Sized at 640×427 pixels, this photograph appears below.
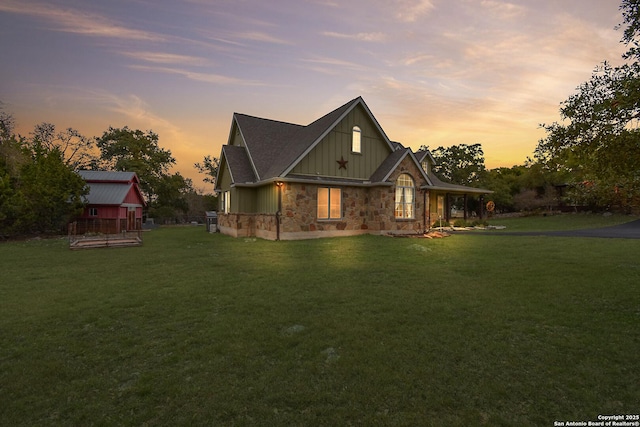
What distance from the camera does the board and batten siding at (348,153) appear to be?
18734 millimetres

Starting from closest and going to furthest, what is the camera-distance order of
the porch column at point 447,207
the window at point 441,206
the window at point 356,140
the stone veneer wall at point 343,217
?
the stone veneer wall at point 343,217, the window at point 356,140, the porch column at point 447,207, the window at point 441,206

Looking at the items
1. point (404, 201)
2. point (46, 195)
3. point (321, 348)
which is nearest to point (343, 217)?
point (404, 201)

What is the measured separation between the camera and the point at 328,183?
738 inches

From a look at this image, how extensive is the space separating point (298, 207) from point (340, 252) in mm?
5974

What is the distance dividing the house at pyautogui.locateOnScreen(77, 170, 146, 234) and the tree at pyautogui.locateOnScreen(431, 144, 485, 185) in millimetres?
38979

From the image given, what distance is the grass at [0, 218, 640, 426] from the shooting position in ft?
9.37

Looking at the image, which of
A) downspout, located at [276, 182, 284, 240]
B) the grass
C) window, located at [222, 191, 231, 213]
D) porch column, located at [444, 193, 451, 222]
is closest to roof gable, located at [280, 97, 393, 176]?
downspout, located at [276, 182, 284, 240]

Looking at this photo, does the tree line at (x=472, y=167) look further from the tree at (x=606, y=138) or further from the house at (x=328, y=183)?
the house at (x=328, y=183)

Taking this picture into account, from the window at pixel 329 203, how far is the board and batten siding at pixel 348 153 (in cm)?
110

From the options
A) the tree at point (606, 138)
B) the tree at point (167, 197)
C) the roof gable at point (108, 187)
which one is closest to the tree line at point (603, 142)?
the tree at point (606, 138)

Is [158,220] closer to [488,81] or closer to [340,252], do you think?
[340,252]

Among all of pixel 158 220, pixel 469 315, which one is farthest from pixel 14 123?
pixel 469 315

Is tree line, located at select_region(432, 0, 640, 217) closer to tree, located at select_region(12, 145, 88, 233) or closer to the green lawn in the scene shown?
the green lawn

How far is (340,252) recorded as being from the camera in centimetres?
1284
